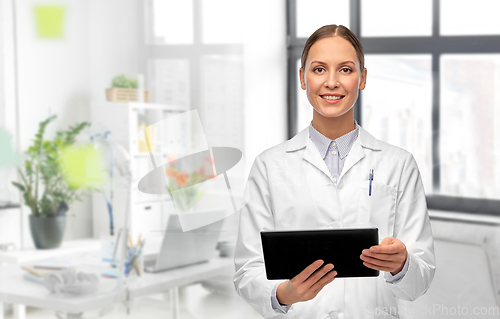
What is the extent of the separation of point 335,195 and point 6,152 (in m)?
1.27

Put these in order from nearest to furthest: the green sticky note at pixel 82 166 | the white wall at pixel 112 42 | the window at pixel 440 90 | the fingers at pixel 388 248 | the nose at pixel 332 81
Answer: the fingers at pixel 388 248 → the nose at pixel 332 81 → the green sticky note at pixel 82 166 → the white wall at pixel 112 42 → the window at pixel 440 90

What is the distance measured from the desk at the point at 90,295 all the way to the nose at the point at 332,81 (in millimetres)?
1395

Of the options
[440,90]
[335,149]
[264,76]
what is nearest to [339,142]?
[335,149]

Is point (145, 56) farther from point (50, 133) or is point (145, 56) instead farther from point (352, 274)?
point (352, 274)

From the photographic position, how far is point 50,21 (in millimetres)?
1929

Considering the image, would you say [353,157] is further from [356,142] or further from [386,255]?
[386,255]

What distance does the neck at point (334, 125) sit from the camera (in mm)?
1099

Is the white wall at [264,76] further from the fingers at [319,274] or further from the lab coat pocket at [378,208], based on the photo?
the fingers at [319,274]

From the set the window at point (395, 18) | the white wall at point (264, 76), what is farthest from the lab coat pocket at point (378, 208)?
the window at point (395, 18)

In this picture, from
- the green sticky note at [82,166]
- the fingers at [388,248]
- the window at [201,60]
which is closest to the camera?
the fingers at [388,248]

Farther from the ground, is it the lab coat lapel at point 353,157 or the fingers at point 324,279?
the lab coat lapel at point 353,157

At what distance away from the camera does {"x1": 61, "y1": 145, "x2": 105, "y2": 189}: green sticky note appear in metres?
1.96

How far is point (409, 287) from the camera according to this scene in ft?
3.25

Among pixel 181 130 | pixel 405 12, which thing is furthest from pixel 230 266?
pixel 405 12
